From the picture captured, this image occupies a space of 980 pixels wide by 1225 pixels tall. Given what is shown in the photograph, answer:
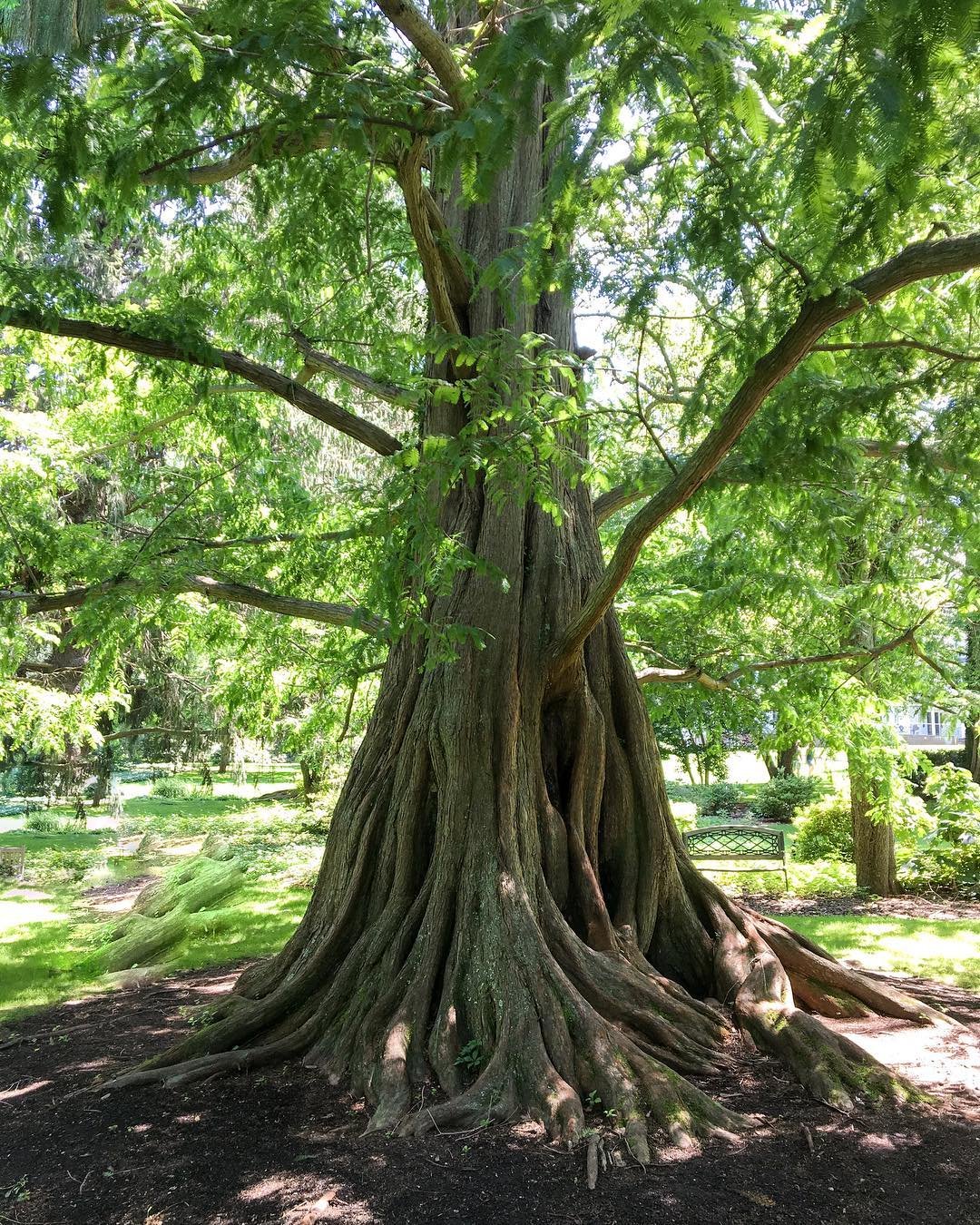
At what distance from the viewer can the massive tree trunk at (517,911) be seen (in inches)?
183

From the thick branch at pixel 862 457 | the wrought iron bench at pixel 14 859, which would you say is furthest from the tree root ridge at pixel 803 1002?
the wrought iron bench at pixel 14 859

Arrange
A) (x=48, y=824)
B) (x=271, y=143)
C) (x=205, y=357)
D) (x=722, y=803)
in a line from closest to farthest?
(x=271, y=143) < (x=205, y=357) < (x=48, y=824) < (x=722, y=803)

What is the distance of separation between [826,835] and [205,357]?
1422 cm

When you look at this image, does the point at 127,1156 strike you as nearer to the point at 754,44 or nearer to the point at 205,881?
the point at 754,44

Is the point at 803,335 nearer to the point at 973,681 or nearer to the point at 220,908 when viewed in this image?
the point at 220,908

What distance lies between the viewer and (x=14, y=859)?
14523 mm

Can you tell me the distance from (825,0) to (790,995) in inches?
206

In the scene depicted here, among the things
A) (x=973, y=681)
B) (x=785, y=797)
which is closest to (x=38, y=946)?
(x=973, y=681)

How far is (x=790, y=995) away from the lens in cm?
557

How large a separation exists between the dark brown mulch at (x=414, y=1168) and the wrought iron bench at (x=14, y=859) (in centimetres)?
1071

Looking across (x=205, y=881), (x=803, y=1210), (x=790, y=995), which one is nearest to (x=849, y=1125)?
(x=803, y=1210)

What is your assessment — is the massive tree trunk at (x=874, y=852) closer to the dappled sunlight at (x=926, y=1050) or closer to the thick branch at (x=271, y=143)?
the dappled sunlight at (x=926, y=1050)

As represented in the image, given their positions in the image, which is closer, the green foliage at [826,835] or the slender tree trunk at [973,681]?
the slender tree trunk at [973,681]

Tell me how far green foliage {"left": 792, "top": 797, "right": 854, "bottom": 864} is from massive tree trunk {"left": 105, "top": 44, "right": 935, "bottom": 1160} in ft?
34.6
